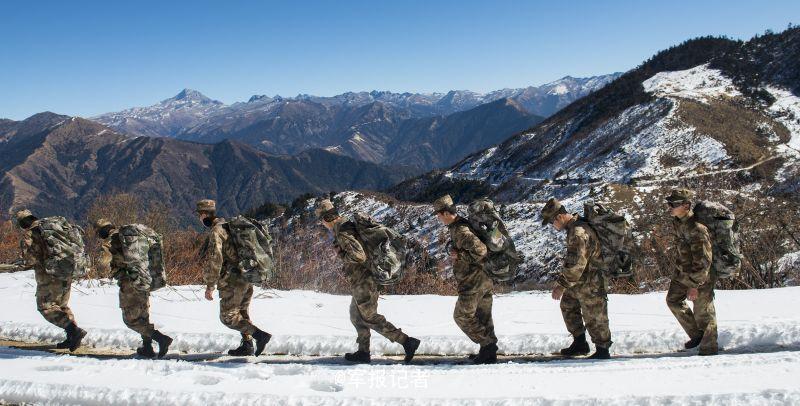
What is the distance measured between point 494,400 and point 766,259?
32.1 feet

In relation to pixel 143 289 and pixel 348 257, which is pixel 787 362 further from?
pixel 143 289

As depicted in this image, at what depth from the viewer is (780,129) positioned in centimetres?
4572

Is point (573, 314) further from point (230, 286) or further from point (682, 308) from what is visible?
point (230, 286)

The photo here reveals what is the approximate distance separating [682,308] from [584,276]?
128 centimetres

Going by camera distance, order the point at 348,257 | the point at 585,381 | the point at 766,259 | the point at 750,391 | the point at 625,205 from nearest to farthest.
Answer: the point at 750,391 → the point at 585,381 → the point at 348,257 → the point at 766,259 → the point at 625,205

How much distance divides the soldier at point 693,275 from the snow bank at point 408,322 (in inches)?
21.1

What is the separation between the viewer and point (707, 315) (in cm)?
637

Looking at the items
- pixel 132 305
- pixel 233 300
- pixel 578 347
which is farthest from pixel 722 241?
pixel 132 305

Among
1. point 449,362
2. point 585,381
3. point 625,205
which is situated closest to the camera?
point 585,381

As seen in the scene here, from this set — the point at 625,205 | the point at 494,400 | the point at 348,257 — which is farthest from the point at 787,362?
the point at 625,205

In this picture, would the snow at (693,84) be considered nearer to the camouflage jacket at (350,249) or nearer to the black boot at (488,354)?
the black boot at (488,354)

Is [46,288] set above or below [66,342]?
above

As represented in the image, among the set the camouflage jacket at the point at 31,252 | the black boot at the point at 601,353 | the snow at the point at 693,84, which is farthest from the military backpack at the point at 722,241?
the snow at the point at 693,84

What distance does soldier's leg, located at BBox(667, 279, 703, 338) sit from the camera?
21.6 ft
